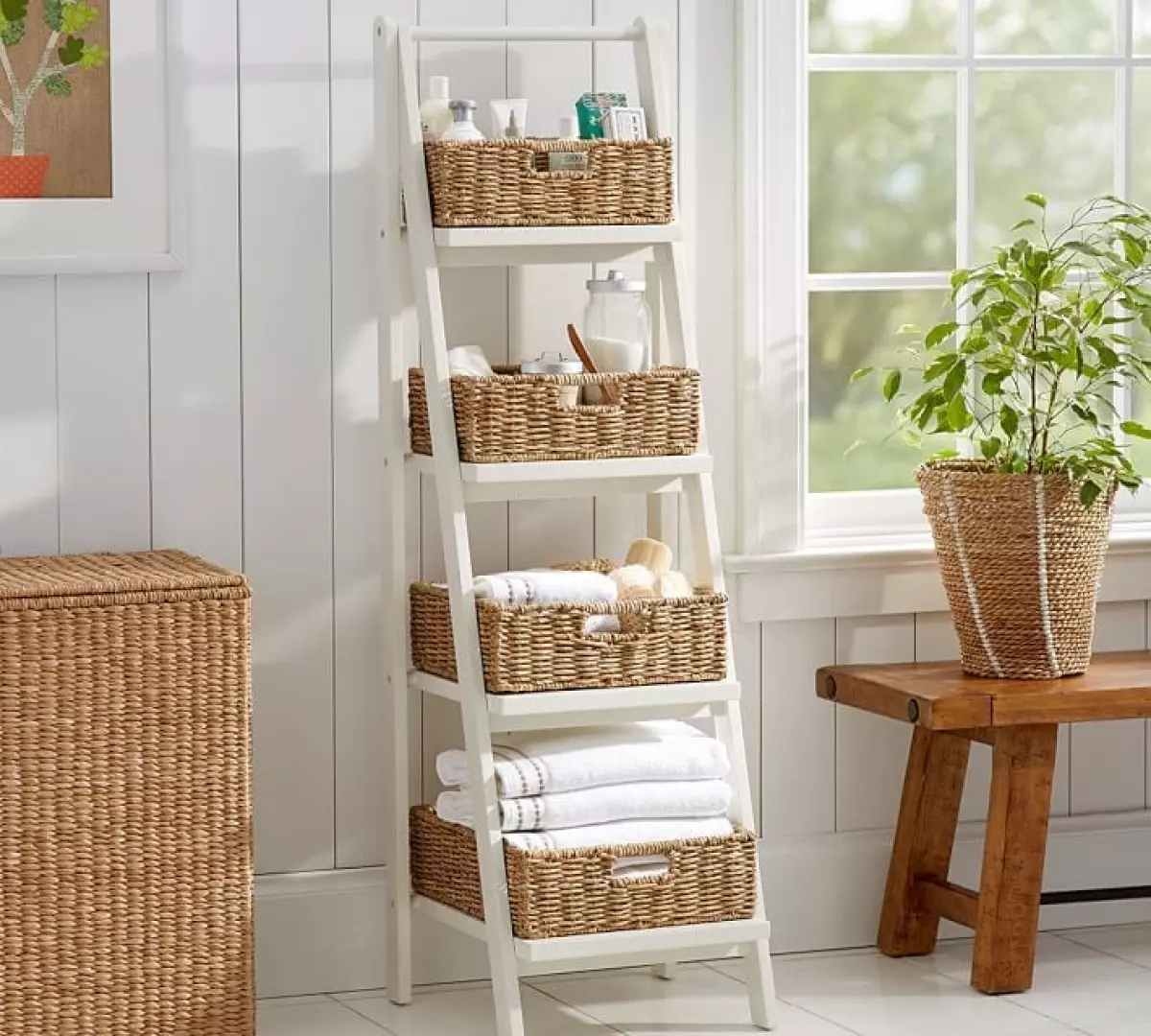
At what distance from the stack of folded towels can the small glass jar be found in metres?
0.49

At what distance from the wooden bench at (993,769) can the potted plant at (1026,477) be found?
0.09 metres

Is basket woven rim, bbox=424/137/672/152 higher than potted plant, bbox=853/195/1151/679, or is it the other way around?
basket woven rim, bbox=424/137/672/152

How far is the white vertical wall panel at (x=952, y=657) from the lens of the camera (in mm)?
3258

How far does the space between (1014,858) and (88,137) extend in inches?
63.4

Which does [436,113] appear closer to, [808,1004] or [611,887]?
[611,887]

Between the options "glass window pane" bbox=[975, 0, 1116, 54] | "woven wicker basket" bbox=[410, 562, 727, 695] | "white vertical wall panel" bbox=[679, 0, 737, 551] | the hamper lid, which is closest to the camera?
the hamper lid

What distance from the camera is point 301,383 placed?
2936 millimetres

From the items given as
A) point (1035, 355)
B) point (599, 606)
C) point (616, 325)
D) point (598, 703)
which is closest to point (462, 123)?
point (616, 325)

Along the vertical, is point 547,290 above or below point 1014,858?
above

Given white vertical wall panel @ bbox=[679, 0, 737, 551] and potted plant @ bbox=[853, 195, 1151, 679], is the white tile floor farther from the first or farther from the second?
white vertical wall panel @ bbox=[679, 0, 737, 551]

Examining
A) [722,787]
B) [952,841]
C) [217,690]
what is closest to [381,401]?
[217,690]

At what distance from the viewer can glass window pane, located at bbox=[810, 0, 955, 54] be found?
3.21m

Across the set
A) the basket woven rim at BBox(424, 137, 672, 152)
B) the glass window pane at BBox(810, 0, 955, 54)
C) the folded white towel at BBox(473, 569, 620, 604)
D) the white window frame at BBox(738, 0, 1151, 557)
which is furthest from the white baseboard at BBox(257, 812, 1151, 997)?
the glass window pane at BBox(810, 0, 955, 54)

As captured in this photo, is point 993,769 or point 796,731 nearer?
point 993,769
